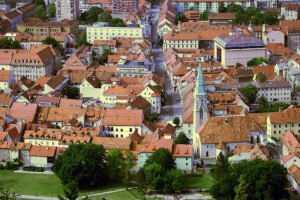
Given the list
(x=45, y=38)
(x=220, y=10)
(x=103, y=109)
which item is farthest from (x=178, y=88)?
(x=220, y=10)

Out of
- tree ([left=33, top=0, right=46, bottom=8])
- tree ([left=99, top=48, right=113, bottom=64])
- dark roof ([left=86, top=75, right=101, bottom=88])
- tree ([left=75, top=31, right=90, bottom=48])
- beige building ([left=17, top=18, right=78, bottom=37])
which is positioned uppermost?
tree ([left=33, top=0, right=46, bottom=8])

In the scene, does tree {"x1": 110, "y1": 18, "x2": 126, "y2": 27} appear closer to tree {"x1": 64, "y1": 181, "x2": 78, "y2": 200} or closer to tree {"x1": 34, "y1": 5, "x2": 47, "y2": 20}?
tree {"x1": 34, "y1": 5, "x2": 47, "y2": 20}

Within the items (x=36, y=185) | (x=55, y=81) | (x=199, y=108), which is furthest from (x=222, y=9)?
(x=36, y=185)

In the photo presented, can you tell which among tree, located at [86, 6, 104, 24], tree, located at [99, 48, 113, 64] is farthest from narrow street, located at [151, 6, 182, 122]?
tree, located at [86, 6, 104, 24]

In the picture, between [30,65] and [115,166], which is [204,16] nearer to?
[30,65]

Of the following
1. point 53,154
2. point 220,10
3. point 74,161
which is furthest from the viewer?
point 220,10

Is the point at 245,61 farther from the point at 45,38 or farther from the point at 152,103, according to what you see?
the point at 45,38

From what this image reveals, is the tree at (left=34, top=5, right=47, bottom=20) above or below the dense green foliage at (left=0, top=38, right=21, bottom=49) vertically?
above

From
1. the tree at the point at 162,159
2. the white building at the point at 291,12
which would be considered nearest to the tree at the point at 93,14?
the white building at the point at 291,12
